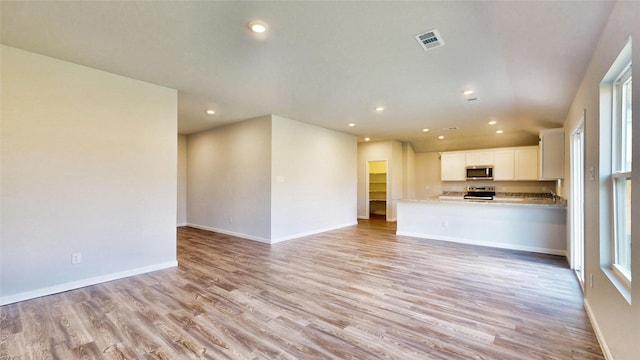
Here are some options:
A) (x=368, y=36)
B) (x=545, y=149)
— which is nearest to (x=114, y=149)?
(x=368, y=36)

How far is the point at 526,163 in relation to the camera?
298 inches

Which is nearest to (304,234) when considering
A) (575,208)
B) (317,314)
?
(317,314)

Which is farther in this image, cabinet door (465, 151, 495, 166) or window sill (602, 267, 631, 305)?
cabinet door (465, 151, 495, 166)

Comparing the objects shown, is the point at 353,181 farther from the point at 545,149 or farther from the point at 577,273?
the point at 577,273

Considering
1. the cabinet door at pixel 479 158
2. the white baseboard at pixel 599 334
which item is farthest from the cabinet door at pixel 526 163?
the white baseboard at pixel 599 334

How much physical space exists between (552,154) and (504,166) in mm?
3016

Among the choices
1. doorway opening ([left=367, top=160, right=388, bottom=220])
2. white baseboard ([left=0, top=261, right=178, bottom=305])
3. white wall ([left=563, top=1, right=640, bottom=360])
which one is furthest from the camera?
doorway opening ([left=367, top=160, right=388, bottom=220])

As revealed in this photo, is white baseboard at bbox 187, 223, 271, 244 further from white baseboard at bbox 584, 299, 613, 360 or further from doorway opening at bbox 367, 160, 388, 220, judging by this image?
doorway opening at bbox 367, 160, 388, 220

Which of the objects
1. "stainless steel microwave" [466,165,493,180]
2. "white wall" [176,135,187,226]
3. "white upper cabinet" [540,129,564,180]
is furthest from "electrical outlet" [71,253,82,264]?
"stainless steel microwave" [466,165,493,180]

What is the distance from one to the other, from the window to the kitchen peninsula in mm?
3344

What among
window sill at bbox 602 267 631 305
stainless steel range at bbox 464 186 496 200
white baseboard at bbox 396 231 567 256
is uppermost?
stainless steel range at bbox 464 186 496 200

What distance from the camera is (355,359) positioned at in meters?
2.01

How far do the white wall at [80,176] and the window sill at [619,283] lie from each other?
473 centimetres

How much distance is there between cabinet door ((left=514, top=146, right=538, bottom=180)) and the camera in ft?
24.5
